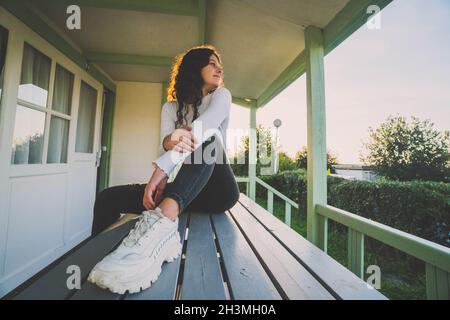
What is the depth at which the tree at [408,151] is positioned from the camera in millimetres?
1227

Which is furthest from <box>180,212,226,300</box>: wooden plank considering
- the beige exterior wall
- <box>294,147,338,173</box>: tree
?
the beige exterior wall

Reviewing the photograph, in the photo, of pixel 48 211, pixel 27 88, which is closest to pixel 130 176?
pixel 48 211

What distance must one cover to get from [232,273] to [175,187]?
43 cm

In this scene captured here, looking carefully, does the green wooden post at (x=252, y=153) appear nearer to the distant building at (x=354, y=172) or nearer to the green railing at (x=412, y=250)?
the distant building at (x=354, y=172)

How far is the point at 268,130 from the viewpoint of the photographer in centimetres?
624

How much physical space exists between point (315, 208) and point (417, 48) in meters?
1.21

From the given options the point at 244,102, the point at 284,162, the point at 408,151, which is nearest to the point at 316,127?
the point at 408,151

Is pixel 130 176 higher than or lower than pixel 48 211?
higher

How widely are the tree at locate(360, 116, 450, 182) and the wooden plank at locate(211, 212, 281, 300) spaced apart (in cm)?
118

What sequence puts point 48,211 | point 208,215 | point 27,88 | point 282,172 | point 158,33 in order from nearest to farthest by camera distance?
point 208,215
point 27,88
point 48,211
point 158,33
point 282,172

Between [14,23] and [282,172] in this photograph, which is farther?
[282,172]

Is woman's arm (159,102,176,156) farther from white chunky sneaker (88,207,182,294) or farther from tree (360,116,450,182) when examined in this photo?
tree (360,116,450,182)

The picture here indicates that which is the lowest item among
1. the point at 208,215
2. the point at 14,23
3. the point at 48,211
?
the point at 48,211
